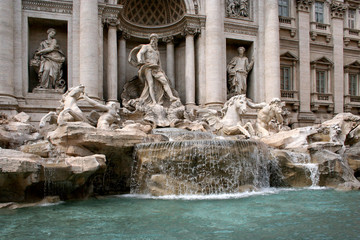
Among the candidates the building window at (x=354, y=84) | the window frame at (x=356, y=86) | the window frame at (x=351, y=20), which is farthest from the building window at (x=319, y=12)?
the building window at (x=354, y=84)

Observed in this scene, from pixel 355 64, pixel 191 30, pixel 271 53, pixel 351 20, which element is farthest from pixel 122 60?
pixel 351 20

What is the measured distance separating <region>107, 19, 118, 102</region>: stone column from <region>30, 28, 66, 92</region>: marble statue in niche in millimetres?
2023

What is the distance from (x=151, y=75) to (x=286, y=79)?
923 centimetres

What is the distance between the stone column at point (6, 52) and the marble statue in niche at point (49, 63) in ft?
3.52

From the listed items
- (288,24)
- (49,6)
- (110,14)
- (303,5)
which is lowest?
(110,14)

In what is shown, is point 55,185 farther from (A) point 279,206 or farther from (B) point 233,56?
(B) point 233,56

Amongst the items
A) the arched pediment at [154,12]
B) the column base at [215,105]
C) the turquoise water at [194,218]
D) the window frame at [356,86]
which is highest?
the arched pediment at [154,12]

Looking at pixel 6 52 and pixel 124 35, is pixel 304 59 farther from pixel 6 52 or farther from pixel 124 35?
pixel 6 52

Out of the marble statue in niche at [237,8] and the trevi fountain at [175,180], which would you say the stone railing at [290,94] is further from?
the trevi fountain at [175,180]

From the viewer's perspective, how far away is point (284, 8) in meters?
21.1

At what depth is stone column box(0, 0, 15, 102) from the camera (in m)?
13.7

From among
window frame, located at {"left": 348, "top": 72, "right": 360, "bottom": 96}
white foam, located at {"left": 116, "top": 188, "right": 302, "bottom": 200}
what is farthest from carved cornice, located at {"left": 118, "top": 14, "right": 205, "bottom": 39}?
window frame, located at {"left": 348, "top": 72, "right": 360, "bottom": 96}

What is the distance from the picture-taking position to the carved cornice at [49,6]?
585 inches

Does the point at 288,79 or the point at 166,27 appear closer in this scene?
the point at 166,27
